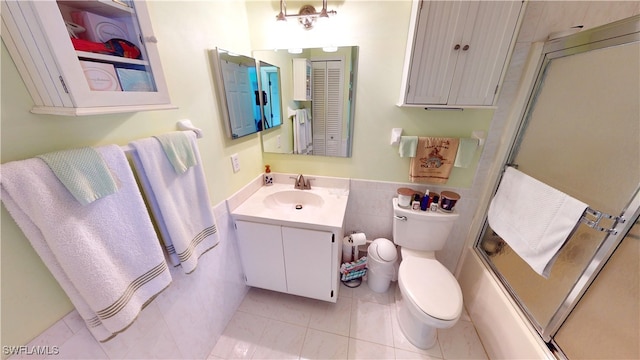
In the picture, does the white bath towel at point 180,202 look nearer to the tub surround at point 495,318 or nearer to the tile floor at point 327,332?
the tile floor at point 327,332

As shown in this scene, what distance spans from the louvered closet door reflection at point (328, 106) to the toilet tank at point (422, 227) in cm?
65

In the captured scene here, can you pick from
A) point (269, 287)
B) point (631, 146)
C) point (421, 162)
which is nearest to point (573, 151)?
point (631, 146)

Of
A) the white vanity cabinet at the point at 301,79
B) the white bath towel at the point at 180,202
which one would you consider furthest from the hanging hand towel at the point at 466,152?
the white bath towel at the point at 180,202

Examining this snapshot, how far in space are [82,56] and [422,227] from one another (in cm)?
175

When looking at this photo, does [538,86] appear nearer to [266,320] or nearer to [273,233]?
[273,233]

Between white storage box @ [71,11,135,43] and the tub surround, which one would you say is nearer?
white storage box @ [71,11,135,43]

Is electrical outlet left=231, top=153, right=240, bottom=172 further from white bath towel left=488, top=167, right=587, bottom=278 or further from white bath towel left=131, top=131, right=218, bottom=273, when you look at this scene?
white bath towel left=488, top=167, right=587, bottom=278

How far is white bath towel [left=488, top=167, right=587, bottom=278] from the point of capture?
95 centimetres

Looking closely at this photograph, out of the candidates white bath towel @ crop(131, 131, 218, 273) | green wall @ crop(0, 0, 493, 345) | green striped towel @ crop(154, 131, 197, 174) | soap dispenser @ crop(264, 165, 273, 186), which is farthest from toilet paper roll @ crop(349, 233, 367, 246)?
green striped towel @ crop(154, 131, 197, 174)

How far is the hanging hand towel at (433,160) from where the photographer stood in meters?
1.37

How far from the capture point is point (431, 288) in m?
1.25

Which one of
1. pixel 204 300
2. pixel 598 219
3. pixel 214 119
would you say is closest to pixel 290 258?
pixel 204 300

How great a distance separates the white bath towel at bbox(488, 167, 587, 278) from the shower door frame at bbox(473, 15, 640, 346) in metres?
0.11

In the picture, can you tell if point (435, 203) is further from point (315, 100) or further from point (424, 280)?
point (315, 100)
